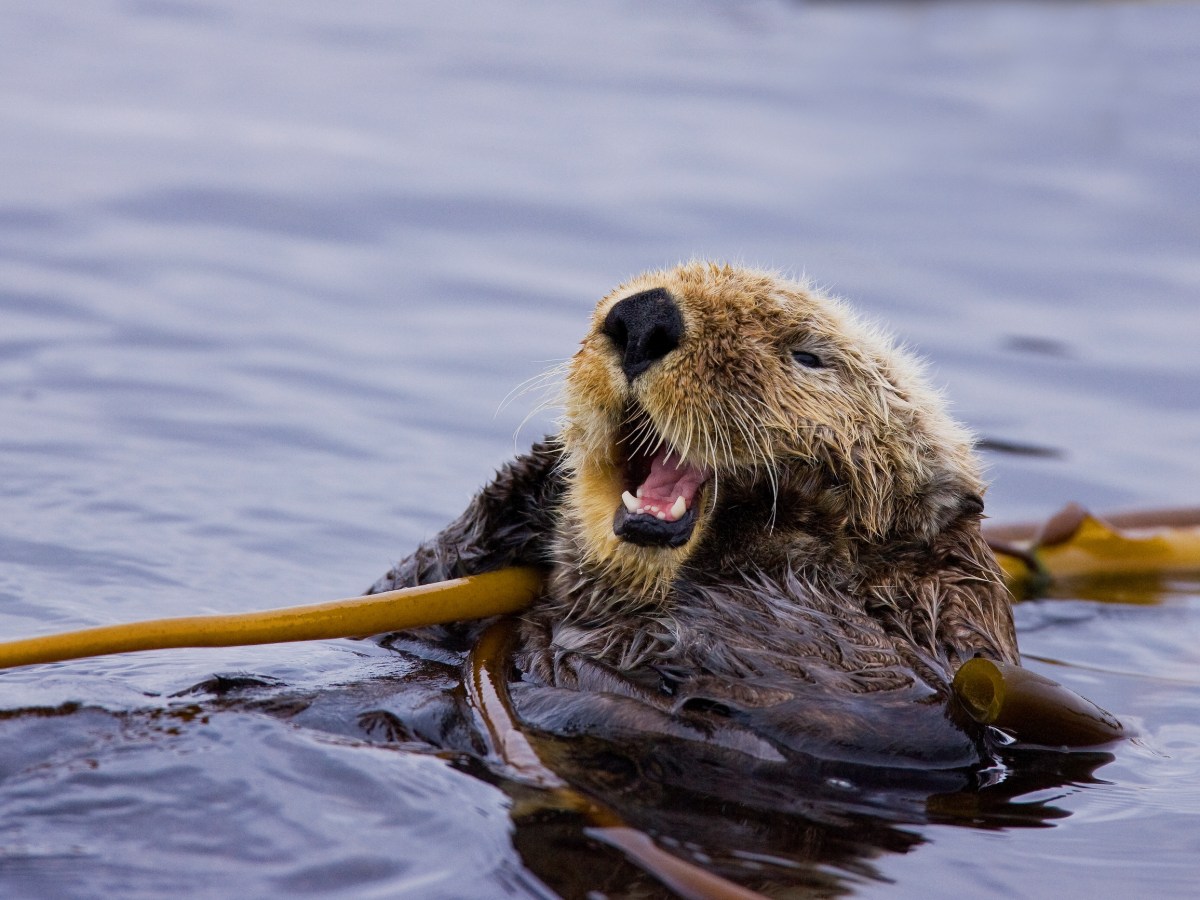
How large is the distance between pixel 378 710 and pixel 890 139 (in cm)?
1101

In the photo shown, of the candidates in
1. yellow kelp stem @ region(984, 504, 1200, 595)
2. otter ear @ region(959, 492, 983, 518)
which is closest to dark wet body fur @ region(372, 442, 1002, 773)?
otter ear @ region(959, 492, 983, 518)

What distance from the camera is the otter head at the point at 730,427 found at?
12.1ft

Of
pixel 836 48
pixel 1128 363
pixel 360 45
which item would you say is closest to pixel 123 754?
pixel 1128 363

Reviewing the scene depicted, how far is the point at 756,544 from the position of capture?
3.89 meters

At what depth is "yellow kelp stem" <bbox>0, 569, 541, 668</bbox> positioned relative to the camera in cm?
335

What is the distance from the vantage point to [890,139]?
1370 cm

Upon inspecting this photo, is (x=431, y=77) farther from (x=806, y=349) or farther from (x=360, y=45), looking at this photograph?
(x=806, y=349)

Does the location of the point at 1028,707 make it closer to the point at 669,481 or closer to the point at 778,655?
the point at 778,655

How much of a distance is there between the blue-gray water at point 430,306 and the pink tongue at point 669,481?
2.79 ft

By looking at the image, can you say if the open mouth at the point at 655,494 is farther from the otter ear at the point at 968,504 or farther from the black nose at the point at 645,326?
the otter ear at the point at 968,504

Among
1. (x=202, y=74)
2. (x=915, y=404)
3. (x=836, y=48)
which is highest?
(x=836, y=48)

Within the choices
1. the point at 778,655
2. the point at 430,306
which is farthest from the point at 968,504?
the point at 430,306

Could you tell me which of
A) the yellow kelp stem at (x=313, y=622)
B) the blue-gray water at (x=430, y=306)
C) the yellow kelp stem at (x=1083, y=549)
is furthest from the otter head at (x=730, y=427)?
the yellow kelp stem at (x=1083, y=549)

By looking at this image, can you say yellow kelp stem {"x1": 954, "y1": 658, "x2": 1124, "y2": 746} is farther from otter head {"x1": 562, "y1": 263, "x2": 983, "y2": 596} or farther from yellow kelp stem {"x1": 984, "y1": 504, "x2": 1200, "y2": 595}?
yellow kelp stem {"x1": 984, "y1": 504, "x2": 1200, "y2": 595}
